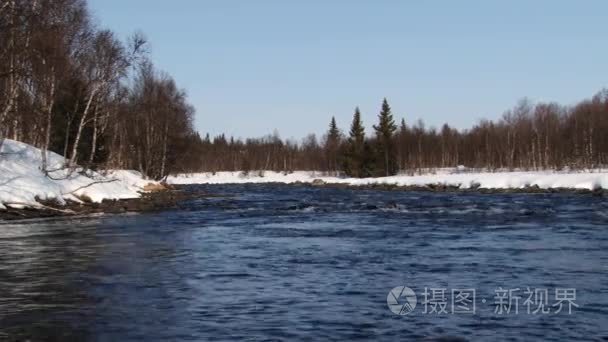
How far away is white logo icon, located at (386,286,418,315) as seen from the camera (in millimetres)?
9892

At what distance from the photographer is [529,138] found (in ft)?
350

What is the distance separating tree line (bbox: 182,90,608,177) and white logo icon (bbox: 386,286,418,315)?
65.3 m

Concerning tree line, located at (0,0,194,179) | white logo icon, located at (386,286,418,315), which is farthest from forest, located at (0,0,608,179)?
white logo icon, located at (386,286,418,315)

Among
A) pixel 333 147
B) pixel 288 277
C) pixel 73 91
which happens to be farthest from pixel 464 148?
pixel 288 277

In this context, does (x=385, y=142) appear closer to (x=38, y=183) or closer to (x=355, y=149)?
(x=355, y=149)

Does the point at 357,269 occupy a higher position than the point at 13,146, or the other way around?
the point at 13,146

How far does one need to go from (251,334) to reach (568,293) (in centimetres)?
582

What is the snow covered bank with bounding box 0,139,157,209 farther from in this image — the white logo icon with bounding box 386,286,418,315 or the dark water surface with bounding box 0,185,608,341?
the white logo icon with bounding box 386,286,418,315

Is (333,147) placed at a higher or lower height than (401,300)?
Answer: higher

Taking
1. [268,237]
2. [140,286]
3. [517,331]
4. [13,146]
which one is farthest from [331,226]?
[13,146]

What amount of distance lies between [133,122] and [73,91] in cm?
2163

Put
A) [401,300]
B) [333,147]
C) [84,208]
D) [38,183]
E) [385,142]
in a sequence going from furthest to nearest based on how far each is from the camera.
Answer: [333,147], [385,142], [38,183], [84,208], [401,300]

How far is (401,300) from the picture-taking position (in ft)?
34.8

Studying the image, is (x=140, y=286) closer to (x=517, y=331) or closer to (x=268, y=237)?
(x=517, y=331)
